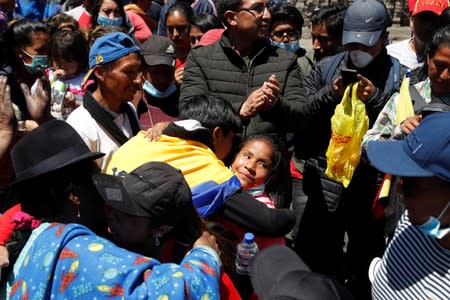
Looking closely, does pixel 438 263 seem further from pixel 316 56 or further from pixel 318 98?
pixel 316 56

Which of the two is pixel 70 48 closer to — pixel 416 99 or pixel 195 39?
pixel 195 39

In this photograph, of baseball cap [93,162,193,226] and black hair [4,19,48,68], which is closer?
baseball cap [93,162,193,226]

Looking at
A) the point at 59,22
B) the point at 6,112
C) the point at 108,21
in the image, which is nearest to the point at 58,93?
the point at 6,112

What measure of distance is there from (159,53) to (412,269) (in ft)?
10.4

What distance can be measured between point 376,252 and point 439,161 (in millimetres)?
2835

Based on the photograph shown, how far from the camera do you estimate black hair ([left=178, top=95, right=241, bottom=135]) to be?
3.36 meters

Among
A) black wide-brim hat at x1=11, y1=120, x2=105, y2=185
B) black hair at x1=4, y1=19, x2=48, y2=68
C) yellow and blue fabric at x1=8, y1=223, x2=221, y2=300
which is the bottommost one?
black hair at x1=4, y1=19, x2=48, y2=68

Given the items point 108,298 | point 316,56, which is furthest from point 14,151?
point 316,56

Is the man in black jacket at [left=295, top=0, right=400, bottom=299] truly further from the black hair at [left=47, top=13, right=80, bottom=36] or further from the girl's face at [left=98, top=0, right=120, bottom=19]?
the girl's face at [left=98, top=0, right=120, bottom=19]

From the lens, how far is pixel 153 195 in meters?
2.46

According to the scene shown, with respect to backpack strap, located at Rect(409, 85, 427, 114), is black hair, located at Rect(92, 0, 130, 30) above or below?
below

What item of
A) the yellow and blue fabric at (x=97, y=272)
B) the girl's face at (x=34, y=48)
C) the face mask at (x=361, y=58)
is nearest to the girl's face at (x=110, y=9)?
the girl's face at (x=34, y=48)

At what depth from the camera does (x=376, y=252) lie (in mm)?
4938

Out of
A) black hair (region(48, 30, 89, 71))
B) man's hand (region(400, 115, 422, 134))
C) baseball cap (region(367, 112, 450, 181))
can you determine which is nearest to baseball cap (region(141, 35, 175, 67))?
black hair (region(48, 30, 89, 71))
